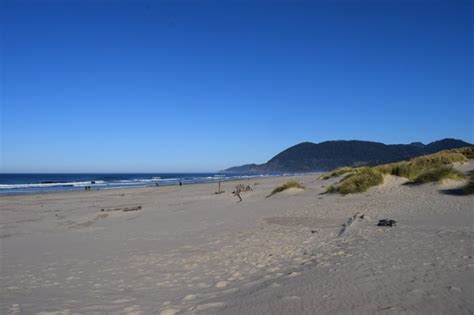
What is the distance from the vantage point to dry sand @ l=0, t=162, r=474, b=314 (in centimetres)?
492

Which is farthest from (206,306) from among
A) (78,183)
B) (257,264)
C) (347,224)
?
(78,183)

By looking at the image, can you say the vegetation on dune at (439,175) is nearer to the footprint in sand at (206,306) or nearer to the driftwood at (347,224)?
the driftwood at (347,224)

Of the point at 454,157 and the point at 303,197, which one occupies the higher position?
the point at 454,157

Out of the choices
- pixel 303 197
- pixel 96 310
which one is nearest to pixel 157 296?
pixel 96 310

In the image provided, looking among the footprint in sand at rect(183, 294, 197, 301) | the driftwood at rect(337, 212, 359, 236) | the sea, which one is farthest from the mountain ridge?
the footprint in sand at rect(183, 294, 197, 301)

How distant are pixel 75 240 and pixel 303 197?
9727 millimetres

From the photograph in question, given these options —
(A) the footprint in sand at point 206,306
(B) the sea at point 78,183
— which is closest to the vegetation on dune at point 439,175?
(A) the footprint in sand at point 206,306

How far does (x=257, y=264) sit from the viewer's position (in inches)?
279

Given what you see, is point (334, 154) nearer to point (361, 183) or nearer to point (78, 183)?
point (78, 183)

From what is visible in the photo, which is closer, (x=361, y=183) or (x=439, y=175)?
(x=439, y=175)

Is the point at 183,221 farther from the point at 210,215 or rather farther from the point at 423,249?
the point at 423,249

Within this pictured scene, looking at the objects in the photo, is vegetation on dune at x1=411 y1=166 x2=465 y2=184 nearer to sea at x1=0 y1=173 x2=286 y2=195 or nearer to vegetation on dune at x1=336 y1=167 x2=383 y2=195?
vegetation on dune at x1=336 y1=167 x2=383 y2=195

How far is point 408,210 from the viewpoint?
11977 millimetres

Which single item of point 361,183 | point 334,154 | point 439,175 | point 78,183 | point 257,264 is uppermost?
point 334,154
